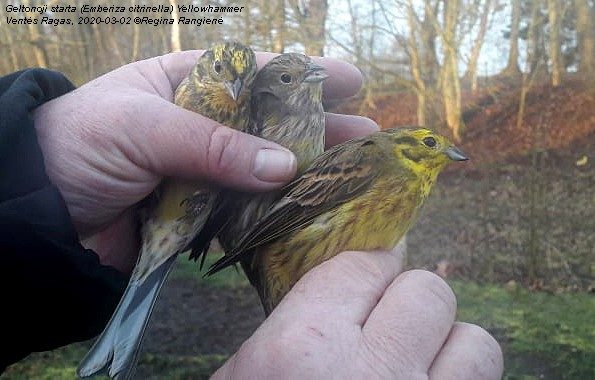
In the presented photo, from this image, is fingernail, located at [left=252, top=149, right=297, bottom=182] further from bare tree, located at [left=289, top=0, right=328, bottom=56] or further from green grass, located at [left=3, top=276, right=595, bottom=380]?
green grass, located at [left=3, top=276, right=595, bottom=380]

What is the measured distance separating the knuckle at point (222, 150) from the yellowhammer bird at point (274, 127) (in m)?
0.03

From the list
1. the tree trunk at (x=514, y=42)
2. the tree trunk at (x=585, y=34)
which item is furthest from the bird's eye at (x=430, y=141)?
the tree trunk at (x=585, y=34)

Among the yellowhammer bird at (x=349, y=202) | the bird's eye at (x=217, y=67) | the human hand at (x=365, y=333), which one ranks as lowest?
the human hand at (x=365, y=333)

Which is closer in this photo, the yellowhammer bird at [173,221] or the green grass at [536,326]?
the yellowhammer bird at [173,221]

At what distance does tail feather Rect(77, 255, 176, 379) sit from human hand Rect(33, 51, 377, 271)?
74mm

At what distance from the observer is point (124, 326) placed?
0.58 meters

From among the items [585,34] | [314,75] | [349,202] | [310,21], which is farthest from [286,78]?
[585,34]

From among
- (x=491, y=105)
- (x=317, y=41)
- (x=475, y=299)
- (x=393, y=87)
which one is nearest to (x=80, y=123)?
(x=317, y=41)

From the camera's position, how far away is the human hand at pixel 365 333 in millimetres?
499

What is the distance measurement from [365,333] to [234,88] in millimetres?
239

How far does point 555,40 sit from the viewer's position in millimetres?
1247

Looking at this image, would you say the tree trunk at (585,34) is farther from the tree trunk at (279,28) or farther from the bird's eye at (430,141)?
the bird's eye at (430,141)

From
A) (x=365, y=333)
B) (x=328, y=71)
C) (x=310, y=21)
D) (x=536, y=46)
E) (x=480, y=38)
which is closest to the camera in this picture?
(x=365, y=333)

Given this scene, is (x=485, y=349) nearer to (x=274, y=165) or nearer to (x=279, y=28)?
(x=274, y=165)
